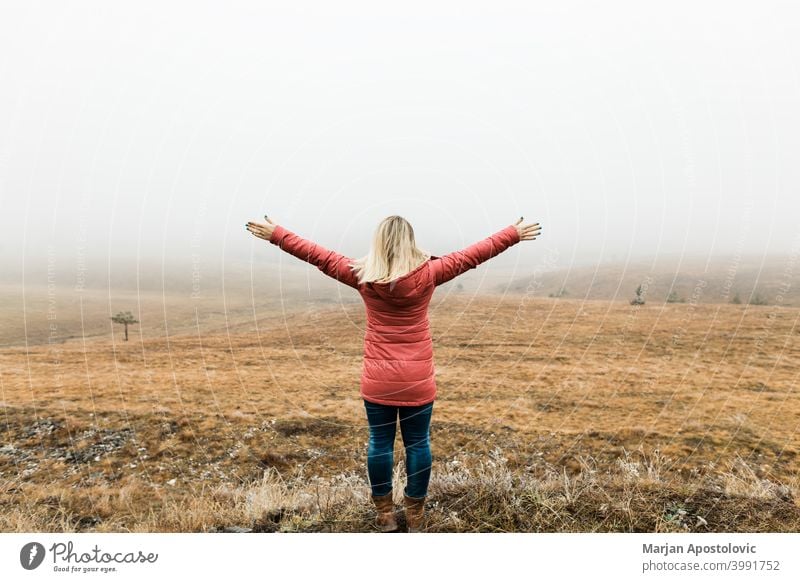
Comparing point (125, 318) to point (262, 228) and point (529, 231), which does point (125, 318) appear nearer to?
point (262, 228)

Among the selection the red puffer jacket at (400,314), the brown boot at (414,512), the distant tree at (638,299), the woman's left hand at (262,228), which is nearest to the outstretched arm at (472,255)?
the red puffer jacket at (400,314)

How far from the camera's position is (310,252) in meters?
3.81

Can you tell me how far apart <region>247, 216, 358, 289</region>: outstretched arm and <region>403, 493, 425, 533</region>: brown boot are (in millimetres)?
2043

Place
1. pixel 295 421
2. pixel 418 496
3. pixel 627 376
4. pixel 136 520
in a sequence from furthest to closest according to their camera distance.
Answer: pixel 627 376 → pixel 295 421 → pixel 136 520 → pixel 418 496

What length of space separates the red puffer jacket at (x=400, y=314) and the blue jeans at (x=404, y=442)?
148 mm

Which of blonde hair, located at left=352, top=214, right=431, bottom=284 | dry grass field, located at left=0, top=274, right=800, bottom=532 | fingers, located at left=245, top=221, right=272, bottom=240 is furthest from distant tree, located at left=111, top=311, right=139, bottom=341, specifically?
blonde hair, located at left=352, top=214, right=431, bottom=284

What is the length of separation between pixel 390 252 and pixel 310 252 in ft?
2.16

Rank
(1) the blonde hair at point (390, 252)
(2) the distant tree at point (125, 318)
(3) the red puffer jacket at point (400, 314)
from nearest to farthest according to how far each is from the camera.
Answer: (1) the blonde hair at point (390, 252), (3) the red puffer jacket at point (400, 314), (2) the distant tree at point (125, 318)

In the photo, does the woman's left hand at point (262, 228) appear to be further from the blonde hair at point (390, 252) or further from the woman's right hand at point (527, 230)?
the woman's right hand at point (527, 230)

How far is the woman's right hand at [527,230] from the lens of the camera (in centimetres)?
391
